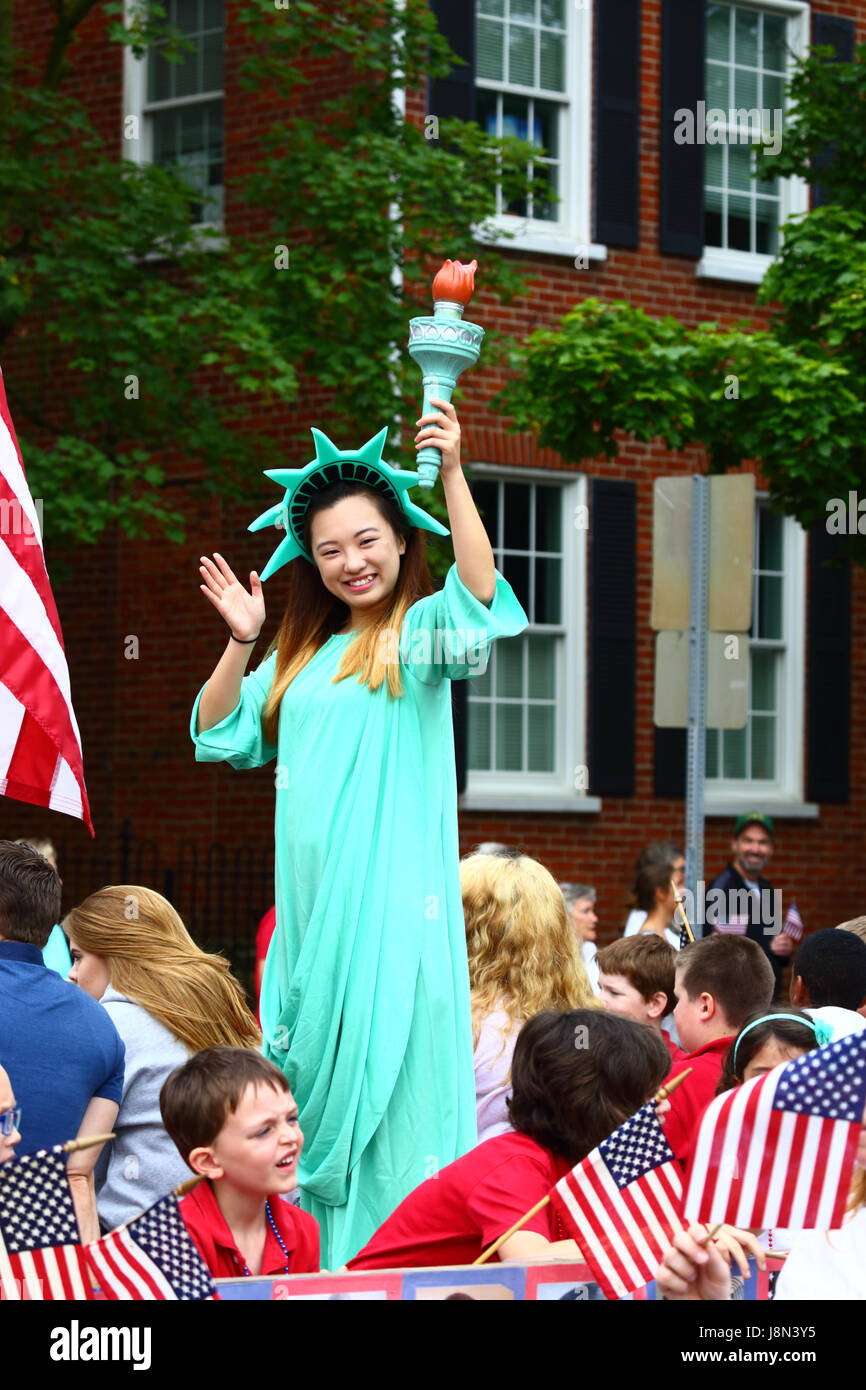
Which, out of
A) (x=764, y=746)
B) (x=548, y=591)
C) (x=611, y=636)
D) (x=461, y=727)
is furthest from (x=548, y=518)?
(x=764, y=746)

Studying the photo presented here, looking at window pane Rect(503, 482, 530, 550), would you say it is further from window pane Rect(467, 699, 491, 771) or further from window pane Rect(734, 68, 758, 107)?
window pane Rect(734, 68, 758, 107)

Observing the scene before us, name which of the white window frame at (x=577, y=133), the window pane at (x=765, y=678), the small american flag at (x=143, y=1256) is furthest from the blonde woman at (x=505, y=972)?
the window pane at (x=765, y=678)

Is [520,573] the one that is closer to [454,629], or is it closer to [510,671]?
[510,671]

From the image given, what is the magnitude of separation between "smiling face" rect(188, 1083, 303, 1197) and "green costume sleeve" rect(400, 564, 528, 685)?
36.3 inches

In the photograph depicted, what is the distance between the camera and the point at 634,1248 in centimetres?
273

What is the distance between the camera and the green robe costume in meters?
3.84

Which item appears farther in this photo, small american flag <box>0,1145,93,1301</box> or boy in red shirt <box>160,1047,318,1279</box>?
boy in red shirt <box>160,1047,318,1279</box>

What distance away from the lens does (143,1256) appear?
247 centimetres

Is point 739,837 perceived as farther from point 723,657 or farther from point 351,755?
point 351,755

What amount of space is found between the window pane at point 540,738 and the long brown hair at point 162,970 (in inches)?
362

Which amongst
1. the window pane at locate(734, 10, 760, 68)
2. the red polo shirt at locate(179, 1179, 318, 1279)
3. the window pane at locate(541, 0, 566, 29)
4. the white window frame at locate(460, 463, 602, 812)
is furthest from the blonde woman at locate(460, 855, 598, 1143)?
the window pane at locate(734, 10, 760, 68)

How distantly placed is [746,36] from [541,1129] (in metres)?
12.9

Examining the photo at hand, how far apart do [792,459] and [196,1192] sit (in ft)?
25.7

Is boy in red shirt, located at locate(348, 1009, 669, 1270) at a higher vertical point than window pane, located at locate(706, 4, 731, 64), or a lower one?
lower
